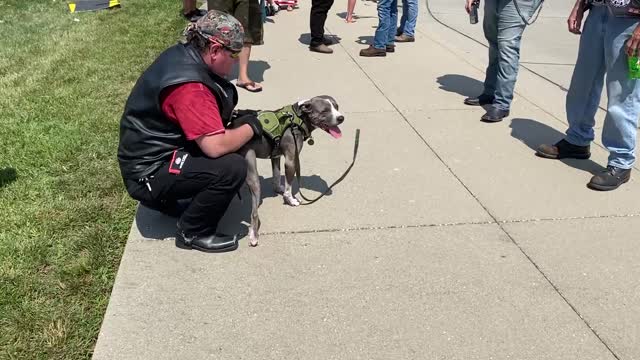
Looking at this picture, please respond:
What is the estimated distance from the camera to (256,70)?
7336 millimetres

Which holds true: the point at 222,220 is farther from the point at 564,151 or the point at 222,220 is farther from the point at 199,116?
the point at 564,151

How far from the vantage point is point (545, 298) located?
3113 millimetres

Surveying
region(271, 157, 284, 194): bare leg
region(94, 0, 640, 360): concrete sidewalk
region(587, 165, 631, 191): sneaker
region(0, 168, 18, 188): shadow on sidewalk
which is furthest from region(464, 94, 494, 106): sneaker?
region(0, 168, 18, 188): shadow on sidewalk

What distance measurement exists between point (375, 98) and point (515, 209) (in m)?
2.69

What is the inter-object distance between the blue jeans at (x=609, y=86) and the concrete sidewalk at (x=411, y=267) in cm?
34

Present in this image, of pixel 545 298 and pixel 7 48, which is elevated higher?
pixel 545 298

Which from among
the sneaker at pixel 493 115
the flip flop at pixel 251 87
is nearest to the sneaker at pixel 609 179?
the sneaker at pixel 493 115

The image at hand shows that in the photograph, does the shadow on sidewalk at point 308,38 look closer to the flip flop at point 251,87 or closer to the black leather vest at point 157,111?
the flip flop at point 251,87

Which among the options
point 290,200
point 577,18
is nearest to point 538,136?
point 577,18

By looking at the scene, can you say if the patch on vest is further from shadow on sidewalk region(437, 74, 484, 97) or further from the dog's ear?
shadow on sidewalk region(437, 74, 484, 97)

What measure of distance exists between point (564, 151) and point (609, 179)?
579mm

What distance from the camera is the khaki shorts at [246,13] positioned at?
20.0ft

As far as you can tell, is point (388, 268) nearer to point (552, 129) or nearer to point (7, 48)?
point (552, 129)

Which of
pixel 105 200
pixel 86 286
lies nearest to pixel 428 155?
pixel 105 200
